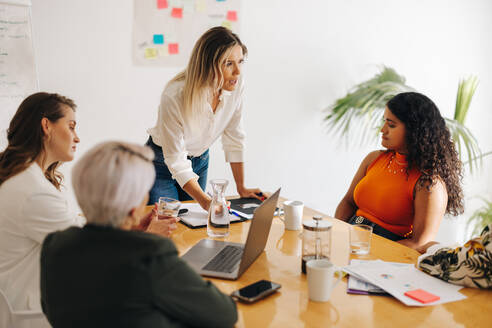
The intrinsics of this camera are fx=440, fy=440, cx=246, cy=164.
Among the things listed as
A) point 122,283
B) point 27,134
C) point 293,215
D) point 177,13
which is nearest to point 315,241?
point 293,215

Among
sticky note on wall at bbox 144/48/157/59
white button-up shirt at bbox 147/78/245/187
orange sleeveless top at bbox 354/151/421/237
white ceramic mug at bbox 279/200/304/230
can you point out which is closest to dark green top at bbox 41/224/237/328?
white ceramic mug at bbox 279/200/304/230

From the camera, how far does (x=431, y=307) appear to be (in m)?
1.16

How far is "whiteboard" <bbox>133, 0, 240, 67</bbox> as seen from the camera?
2930mm

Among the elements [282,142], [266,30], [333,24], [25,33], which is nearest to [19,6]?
[25,33]

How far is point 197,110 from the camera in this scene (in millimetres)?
2045

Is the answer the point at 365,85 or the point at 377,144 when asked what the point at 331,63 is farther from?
the point at 377,144

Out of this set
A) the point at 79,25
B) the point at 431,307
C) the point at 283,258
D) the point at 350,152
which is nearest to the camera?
the point at 431,307

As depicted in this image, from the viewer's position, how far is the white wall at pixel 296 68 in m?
2.80


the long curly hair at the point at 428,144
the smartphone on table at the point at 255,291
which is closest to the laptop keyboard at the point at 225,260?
the smartphone on table at the point at 255,291

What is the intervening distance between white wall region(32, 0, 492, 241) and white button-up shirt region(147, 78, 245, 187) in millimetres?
817

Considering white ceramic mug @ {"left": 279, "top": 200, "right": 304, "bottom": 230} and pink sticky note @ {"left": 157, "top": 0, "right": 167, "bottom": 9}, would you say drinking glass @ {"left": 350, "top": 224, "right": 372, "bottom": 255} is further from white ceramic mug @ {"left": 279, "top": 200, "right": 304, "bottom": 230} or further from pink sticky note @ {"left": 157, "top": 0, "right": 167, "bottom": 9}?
pink sticky note @ {"left": 157, "top": 0, "right": 167, "bottom": 9}

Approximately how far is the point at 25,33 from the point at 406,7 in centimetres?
296

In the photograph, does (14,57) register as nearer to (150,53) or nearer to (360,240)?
(150,53)

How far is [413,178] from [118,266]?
1.52 metres
